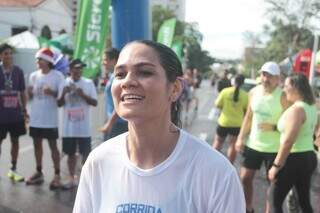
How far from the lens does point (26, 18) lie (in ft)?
156

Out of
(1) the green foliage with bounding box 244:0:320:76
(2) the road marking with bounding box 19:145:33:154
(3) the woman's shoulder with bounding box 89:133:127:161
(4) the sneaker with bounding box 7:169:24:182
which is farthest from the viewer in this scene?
(1) the green foliage with bounding box 244:0:320:76

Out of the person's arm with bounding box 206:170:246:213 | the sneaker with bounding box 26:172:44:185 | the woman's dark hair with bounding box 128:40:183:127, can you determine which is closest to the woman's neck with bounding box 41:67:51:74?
the sneaker with bounding box 26:172:44:185

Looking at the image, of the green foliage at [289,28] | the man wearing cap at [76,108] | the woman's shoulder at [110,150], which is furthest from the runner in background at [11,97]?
the green foliage at [289,28]

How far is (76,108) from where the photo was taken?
21.1 ft

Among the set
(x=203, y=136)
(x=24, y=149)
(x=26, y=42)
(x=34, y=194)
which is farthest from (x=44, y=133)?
(x=26, y=42)

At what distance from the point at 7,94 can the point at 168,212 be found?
5193mm

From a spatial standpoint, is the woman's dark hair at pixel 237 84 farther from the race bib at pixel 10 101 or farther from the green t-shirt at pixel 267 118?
the race bib at pixel 10 101

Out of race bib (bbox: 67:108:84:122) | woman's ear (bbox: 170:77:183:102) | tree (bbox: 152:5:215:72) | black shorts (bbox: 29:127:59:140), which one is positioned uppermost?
woman's ear (bbox: 170:77:183:102)

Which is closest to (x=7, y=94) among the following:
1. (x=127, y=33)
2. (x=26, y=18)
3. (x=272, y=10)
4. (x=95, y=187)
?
(x=127, y=33)

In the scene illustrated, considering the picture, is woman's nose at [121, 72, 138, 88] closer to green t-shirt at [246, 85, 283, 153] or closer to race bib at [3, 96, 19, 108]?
green t-shirt at [246, 85, 283, 153]

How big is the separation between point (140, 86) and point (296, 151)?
2973 mm

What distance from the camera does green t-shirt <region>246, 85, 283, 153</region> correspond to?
496cm

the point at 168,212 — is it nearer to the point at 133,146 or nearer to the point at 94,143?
the point at 133,146

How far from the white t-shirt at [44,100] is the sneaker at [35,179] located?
2.34 ft
